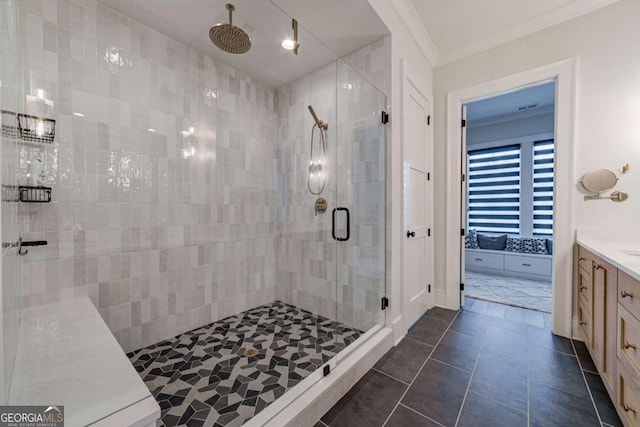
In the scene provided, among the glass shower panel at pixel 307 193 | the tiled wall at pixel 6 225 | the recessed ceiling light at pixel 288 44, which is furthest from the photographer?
the glass shower panel at pixel 307 193

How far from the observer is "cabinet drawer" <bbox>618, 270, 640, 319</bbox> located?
1157 millimetres

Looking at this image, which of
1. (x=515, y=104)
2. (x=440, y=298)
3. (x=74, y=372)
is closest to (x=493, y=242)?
(x=515, y=104)

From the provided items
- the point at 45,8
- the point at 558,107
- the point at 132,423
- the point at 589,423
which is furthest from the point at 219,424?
the point at 558,107

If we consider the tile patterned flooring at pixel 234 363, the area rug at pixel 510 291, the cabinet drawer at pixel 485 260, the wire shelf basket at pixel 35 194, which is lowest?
the area rug at pixel 510 291

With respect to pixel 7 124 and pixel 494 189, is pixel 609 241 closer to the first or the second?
pixel 494 189

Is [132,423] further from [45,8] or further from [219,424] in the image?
[45,8]

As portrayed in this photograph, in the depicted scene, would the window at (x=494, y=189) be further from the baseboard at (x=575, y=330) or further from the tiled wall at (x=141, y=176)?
the tiled wall at (x=141, y=176)

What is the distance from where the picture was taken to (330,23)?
204 centimetres

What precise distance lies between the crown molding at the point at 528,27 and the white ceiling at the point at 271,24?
47.7 inches

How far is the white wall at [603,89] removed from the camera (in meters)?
2.04

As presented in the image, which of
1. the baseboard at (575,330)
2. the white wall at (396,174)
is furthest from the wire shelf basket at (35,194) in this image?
the baseboard at (575,330)

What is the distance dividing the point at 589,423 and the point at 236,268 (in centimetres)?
276

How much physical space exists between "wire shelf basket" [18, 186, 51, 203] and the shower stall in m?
0.05

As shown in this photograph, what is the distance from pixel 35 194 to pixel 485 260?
5848mm
